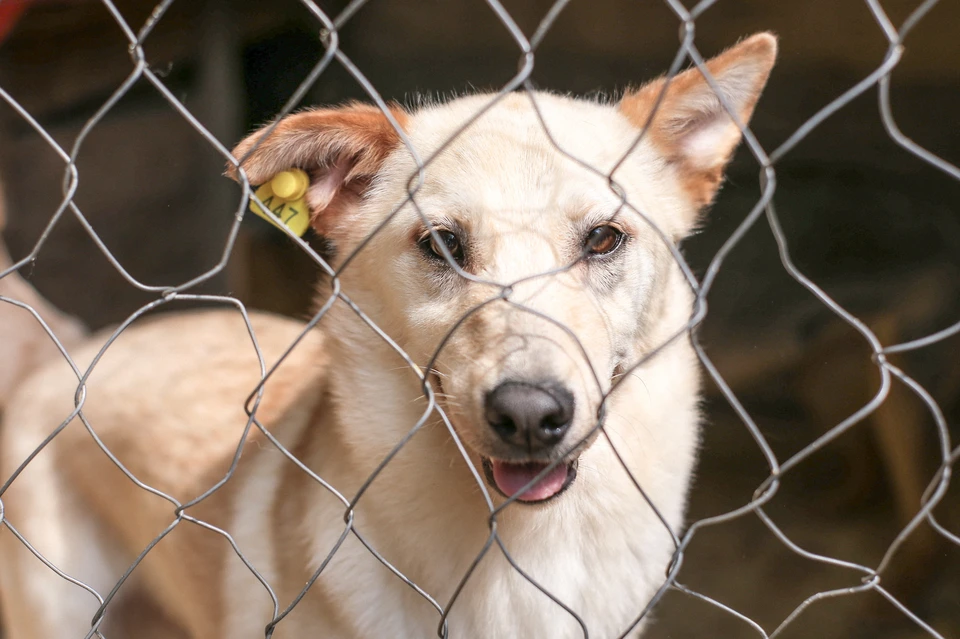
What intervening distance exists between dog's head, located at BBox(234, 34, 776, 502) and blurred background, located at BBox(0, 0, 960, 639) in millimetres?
538

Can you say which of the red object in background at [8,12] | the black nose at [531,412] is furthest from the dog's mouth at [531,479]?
the red object in background at [8,12]

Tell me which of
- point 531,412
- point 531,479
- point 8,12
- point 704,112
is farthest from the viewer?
point 8,12

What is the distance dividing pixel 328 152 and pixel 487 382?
70cm

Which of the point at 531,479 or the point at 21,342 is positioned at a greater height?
the point at 531,479

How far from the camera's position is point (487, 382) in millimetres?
1407

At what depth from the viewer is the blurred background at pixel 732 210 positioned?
3.14m

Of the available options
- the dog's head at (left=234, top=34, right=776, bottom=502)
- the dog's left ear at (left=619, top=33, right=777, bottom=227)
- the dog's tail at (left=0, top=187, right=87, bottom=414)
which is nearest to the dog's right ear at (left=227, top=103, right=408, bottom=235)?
the dog's head at (left=234, top=34, right=776, bottom=502)

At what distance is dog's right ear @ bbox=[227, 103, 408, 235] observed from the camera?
1567 mm

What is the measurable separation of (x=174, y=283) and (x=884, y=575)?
13.1 ft

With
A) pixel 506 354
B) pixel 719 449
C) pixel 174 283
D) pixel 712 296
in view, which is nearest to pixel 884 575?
pixel 719 449

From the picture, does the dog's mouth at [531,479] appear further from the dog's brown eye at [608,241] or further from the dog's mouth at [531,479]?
the dog's brown eye at [608,241]

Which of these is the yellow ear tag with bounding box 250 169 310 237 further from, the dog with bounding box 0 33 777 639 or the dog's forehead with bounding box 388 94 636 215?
the dog's forehead with bounding box 388 94 636 215

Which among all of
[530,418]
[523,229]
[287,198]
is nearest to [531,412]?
[530,418]

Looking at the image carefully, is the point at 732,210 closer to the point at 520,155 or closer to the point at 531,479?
the point at 520,155
